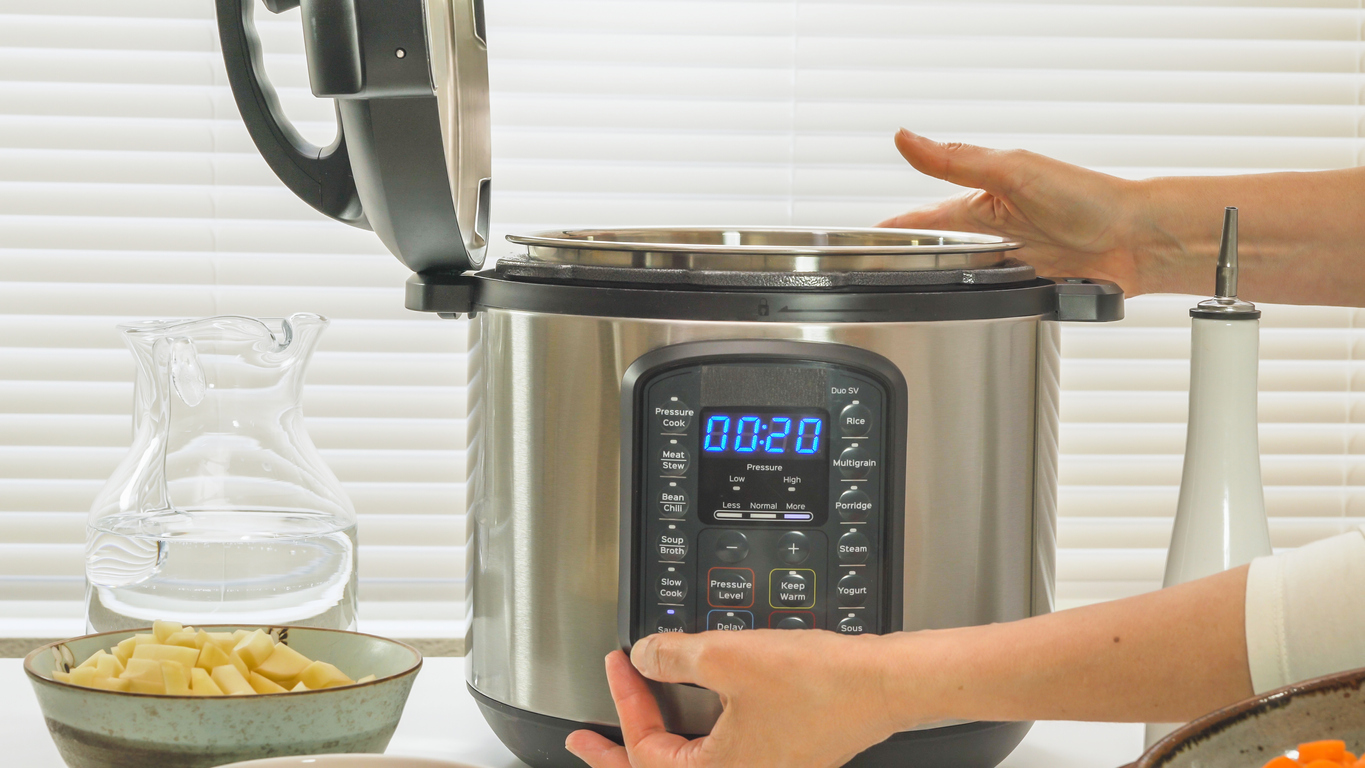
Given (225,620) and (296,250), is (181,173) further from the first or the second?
(225,620)

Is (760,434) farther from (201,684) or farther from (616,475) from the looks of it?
(201,684)

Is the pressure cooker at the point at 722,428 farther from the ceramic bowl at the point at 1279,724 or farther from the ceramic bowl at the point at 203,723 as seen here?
the ceramic bowl at the point at 1279,724

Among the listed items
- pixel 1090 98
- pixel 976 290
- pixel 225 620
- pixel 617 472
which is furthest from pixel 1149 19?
pixel 225 620

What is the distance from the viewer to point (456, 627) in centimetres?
147

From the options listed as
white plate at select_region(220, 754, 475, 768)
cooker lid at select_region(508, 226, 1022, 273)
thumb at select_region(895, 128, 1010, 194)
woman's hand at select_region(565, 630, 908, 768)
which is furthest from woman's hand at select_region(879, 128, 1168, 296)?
white plate at select_region(220, 754, 475, 768)

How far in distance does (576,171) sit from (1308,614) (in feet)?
3.52

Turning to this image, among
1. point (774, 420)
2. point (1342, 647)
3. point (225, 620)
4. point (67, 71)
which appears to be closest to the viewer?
point (1342, 647)

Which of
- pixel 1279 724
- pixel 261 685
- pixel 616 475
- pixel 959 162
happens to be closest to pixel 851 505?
pixel 616 475

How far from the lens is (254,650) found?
26.2 inches

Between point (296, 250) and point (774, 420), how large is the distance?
99 centimetres

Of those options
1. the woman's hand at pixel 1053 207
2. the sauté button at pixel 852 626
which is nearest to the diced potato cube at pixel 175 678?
the sauté button at pixel 852 626

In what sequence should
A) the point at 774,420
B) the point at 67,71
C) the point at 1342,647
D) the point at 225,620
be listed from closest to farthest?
the point at 1342,647
the point at 774,420
the point at 225,620
the point at 67,71

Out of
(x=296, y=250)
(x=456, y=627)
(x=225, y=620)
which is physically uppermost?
(x=296, y=250)

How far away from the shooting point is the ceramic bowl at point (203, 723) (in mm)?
598
